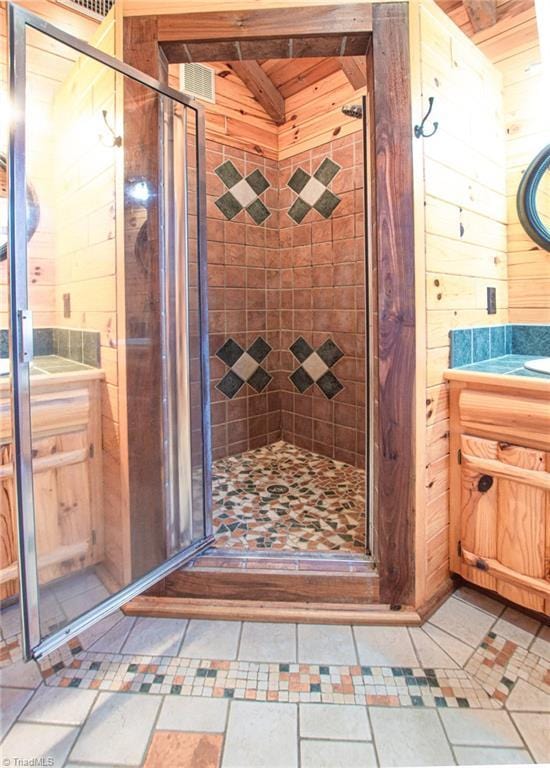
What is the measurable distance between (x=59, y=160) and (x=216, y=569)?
5.45 feet

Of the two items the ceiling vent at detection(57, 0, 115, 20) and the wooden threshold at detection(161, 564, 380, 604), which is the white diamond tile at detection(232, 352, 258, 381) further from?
the ceiling vent at detection(57, 0, 115, 20)

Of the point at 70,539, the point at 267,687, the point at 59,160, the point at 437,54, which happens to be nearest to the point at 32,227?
the point at 59,160

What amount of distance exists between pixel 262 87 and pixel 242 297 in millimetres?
1352

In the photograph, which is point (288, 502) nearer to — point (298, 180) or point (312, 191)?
point (312, 191)

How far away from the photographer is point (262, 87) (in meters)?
2.75

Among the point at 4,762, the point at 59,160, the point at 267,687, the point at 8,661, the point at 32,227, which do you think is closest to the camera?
the point at 4,762

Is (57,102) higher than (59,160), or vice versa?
(57,102)

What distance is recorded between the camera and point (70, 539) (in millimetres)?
1625

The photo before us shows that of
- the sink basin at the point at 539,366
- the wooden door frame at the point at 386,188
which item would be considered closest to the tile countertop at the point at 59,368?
the wooden door frame at the point at 386,188

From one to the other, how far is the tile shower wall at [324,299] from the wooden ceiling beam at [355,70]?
273mm

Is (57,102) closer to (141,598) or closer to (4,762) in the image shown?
(141,598)

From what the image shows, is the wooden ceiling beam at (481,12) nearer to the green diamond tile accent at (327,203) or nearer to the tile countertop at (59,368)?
the green diamond tile accent at (327,203)

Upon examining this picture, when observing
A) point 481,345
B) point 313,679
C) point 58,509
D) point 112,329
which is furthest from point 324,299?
point 313,679

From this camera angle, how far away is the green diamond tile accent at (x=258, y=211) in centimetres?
295
